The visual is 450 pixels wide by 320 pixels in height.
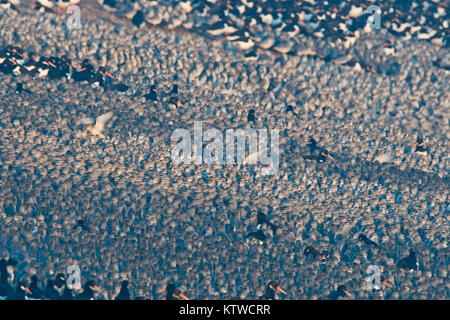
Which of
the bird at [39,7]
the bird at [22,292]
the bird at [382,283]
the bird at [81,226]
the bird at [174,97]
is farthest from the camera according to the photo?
the bird at [39,7]

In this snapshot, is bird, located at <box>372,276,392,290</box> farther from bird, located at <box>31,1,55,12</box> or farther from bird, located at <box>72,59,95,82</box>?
bird, located at <box>31,1,55,12</box>

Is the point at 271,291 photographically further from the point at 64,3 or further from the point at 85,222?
the point at 64,3

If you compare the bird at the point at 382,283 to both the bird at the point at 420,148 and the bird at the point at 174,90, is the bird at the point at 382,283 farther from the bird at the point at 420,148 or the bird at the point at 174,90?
the bird at the point at 174,90

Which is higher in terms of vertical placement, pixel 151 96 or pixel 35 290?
pixel 151 96

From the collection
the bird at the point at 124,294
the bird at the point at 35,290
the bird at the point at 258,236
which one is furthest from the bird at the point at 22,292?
the bird at the point at 258,236

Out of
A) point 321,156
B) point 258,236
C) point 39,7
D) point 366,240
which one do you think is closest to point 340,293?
point 366,240

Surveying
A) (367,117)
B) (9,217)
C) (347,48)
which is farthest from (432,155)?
(9,217)
